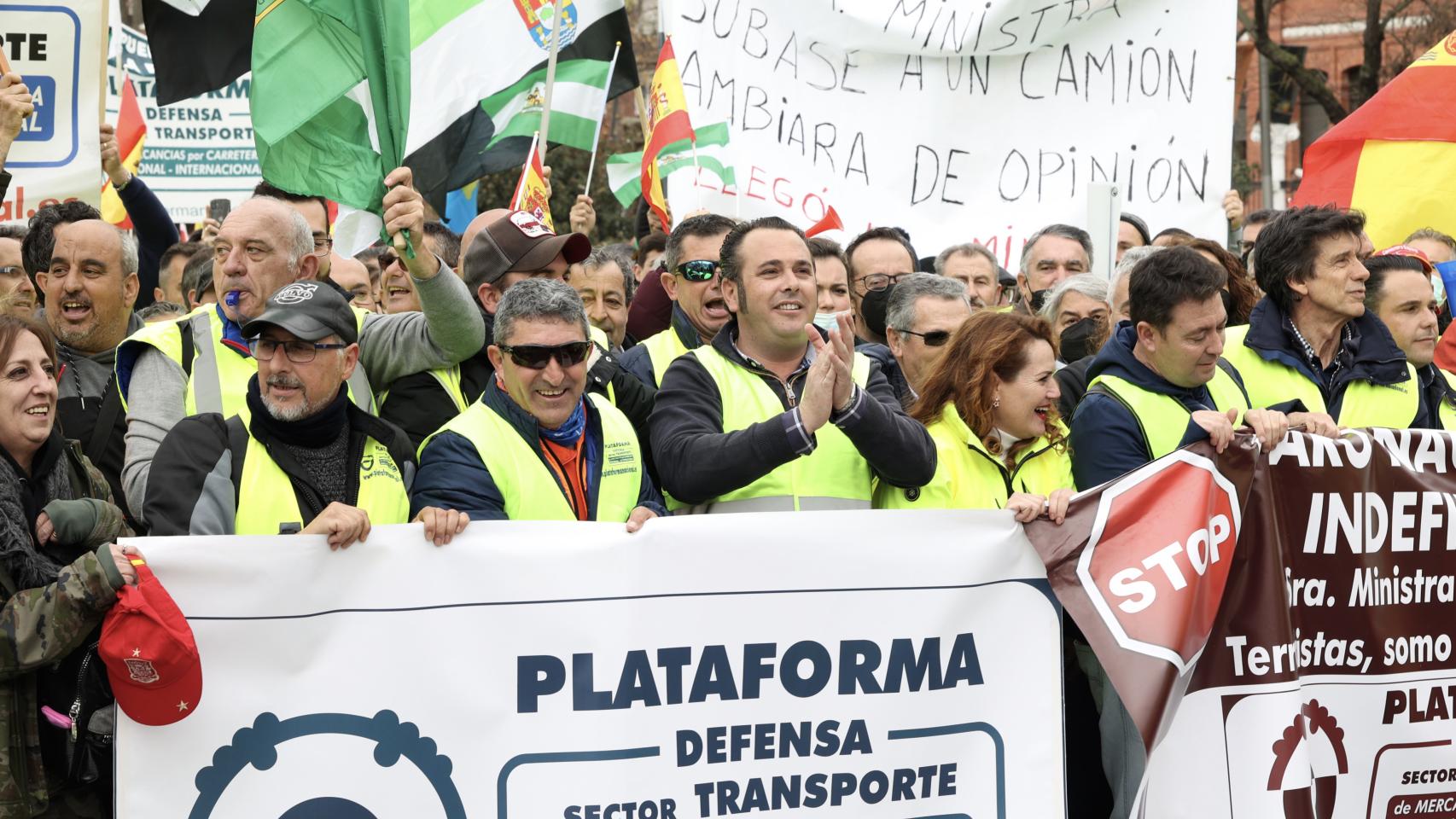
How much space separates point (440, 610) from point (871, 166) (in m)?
5.00

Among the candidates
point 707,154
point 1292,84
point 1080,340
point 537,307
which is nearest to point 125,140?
point 707,154

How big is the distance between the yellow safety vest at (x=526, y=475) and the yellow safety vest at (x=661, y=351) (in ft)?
3.62

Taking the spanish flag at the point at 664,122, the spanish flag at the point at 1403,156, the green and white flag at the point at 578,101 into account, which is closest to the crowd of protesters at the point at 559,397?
the green and white flag at the point at 578,101

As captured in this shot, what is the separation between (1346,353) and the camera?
17.2 feet

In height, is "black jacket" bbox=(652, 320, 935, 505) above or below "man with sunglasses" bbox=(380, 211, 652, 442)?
below

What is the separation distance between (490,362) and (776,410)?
0.91 meters

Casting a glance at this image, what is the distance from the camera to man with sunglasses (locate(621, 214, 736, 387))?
5.47 m

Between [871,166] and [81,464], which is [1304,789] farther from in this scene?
[871,166]

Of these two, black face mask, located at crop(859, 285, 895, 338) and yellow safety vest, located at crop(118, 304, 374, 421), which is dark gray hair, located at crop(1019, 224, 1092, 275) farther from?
yellow safety vest, located at crop(118, 304, 374, 421)

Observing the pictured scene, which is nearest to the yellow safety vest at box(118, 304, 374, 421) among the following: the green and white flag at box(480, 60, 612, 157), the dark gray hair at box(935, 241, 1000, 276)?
the green and white flag at box(480, 60, 612, 157)

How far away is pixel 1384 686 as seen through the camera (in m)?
4.52

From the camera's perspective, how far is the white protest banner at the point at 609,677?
3809 mm

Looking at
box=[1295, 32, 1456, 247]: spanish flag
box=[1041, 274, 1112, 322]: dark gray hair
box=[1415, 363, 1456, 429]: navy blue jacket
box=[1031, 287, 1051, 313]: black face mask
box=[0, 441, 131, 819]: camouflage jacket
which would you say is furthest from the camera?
box=[1295, 32, 1456, 247]: spanish flag

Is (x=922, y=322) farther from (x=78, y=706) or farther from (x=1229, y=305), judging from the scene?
(x=78, y=706)
